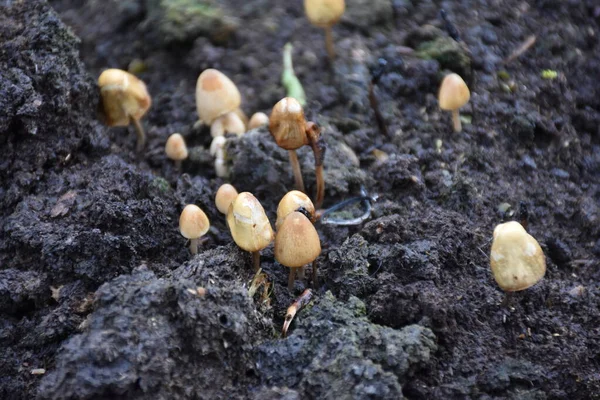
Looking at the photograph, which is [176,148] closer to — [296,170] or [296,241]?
[296,170]

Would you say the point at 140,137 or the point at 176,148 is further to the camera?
the point at 140,137

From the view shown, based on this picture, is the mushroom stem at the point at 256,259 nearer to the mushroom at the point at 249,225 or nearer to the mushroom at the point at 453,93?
the mushroom at the point at 249,225

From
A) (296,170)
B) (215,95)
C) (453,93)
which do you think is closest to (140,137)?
(215,95)

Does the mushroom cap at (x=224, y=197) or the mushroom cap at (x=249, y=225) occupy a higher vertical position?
the mushroom cap at (x=249, y=225)

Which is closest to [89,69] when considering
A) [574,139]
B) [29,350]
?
[29,350]

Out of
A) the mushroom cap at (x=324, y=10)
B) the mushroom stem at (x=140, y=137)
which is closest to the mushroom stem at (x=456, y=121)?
the mushroom cap at (x=324, y=10)

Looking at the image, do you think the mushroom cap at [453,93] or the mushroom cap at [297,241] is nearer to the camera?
the mushroom cap at [297,241]

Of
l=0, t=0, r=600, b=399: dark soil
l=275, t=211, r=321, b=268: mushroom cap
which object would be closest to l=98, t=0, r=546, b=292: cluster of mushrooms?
l=275, t=211, r=321, b=268: mushroom cap
